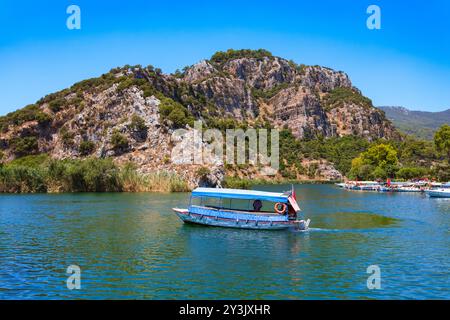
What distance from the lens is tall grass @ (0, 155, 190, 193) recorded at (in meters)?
111

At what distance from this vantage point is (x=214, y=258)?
127ft

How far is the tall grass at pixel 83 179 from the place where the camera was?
366 ft

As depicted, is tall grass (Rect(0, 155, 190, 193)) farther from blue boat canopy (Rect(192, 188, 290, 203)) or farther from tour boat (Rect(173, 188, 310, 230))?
blue boat canopy (Rect(192, 188, 290, 203))

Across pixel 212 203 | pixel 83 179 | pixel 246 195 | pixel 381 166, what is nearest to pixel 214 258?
pixel 246 195

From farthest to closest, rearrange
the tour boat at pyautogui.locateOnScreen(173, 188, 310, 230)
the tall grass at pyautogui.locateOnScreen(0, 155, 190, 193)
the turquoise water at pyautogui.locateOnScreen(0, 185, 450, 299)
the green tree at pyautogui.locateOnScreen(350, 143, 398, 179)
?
1. the green tree at pyautogui.locateOnScreen(350, 143, 398, 179)
2. the tall grass at pyautogui.locateOnScreen(0, 155, 190, 193)
3. the tour boat at pyautogui.locateOnScreen(173, 188, 310, 230)
4. the turquoise water at pyautogui.locateOnScreen(0, 185, 450, 299)

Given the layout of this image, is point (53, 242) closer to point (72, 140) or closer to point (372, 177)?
point (72, 140)

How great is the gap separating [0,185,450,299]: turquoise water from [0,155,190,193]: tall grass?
49.9 m

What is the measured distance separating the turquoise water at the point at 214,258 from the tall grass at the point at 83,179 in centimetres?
4993

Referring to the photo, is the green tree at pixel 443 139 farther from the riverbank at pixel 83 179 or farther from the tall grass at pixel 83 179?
the tall grass at pixel 83 179

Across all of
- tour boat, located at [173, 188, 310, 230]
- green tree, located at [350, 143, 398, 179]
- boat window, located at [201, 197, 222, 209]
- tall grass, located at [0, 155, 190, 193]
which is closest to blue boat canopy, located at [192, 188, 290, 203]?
tour boat, located at [173, 188, 310, 230]

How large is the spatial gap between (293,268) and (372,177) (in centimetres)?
16193

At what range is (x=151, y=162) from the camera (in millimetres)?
147625

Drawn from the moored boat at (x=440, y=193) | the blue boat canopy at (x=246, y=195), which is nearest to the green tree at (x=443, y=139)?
the moored boat at (x=440, y=193)
